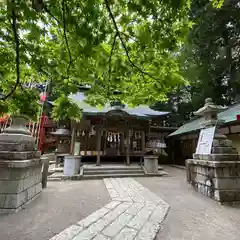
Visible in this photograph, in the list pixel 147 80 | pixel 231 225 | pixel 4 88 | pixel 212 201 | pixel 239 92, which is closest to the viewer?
pixel 4 88

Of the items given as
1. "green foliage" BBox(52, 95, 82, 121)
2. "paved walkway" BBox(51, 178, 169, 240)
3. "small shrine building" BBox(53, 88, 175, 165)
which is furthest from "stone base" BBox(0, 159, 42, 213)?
"small shrine building" BBox(53, 88, 175, 165)

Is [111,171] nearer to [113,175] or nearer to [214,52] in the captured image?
[113,175]

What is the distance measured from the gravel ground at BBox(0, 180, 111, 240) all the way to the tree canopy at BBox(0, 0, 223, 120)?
1.88 m

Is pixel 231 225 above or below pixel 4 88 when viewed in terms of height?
below

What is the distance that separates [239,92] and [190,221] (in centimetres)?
1111

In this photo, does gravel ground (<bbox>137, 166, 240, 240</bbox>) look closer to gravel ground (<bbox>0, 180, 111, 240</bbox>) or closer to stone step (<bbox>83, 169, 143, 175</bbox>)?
gravel ground (<bbox>0, 180, 111, 240</bbox>)

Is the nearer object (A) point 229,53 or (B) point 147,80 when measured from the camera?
(B) point 147,80

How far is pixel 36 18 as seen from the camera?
1.61 meters

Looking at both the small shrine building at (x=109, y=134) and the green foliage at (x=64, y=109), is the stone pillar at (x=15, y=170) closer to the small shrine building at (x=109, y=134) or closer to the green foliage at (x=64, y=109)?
the green foliage at (x=64, y=109)

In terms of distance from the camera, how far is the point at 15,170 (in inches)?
121

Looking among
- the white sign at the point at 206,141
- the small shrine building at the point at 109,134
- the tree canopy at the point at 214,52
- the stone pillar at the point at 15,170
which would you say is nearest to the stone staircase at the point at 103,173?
the small shrine building at the point at 109,134

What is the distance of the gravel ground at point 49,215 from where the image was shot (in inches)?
90.1

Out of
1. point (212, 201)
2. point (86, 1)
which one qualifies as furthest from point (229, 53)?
point (86, 1)

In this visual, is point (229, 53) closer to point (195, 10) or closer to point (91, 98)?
point (195, 10)
